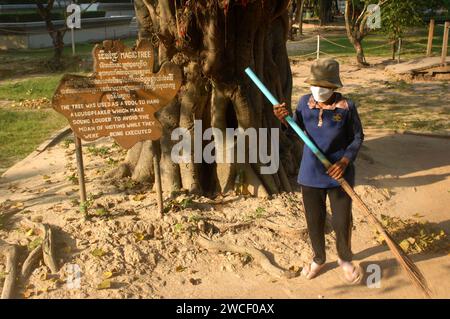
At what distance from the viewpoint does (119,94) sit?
15.2 feet

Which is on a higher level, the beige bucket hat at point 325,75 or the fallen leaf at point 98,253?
the beige bucket hat at point 325,75

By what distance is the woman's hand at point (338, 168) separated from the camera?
11.8ft

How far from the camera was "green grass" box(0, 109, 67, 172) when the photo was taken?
7.84 meters

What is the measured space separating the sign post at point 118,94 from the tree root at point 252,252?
1.11 metres

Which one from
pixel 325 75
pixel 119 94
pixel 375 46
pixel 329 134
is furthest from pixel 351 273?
pixel 375 46

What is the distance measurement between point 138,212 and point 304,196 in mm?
1869

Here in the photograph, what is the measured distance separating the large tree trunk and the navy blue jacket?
1473 mm

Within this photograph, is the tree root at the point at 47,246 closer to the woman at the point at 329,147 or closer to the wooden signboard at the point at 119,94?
the wooden signboard at the point at 119,94

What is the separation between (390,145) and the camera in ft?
24.2

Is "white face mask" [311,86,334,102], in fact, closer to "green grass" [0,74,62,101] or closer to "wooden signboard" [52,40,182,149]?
"wooden signboard" [52,40,182,149]

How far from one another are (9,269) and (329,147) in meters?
2.76

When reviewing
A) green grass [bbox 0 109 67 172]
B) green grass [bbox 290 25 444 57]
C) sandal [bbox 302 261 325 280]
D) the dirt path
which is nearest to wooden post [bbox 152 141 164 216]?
the dirt path

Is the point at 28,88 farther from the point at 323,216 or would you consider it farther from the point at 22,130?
the point at 323,216

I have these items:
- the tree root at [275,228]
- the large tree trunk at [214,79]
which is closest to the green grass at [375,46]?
the large tree trunk at [214,79]
